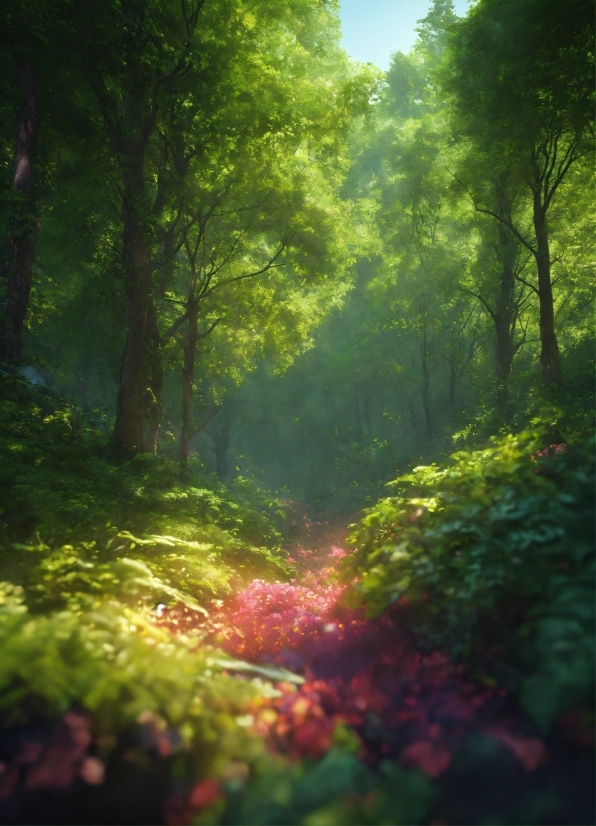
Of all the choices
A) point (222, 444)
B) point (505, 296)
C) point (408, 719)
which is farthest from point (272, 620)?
point (222, 444)

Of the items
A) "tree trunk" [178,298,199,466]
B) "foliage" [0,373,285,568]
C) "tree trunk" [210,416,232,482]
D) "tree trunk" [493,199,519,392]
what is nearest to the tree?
"tree trunk" [493,199,519,392]

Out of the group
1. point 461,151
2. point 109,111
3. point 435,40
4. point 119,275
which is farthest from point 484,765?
point 435,40

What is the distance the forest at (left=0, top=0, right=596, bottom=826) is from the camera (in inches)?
90.7

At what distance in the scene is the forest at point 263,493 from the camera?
2303 millimetres

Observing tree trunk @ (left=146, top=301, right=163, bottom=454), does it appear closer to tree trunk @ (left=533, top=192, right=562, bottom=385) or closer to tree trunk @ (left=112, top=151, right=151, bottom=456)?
tree trunk @ (left=112, top=151, right=151, bottom=456)

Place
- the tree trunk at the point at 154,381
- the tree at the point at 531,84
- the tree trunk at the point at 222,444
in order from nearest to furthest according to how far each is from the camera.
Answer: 1. the tree at the point at 531,84
2. the tree trunk at the point at 154,381
3. the tree trunk at the point at 222,444

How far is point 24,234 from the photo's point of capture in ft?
39.9

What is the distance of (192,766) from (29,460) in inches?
327

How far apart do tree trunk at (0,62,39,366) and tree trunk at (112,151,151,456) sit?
2.45 m

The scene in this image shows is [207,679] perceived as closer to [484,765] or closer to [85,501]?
[484,765]

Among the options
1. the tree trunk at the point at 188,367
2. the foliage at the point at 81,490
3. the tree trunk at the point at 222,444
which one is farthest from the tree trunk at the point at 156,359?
the tree trunk at the point at 222,444

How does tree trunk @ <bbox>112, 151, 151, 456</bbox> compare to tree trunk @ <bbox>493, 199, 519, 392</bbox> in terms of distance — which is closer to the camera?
tree trunk @ <bbox>112, 151, 151, 456</bbox>

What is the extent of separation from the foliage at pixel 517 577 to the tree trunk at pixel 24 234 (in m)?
12.0

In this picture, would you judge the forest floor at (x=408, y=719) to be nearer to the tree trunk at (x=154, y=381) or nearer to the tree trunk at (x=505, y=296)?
the tree trunk at (x=154, y=381)
